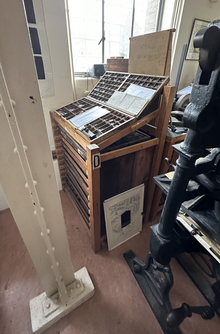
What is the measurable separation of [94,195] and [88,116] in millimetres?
598

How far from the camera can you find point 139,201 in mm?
1525

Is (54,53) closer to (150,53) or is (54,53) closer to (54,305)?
(150,53)

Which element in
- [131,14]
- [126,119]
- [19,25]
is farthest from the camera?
[131,14]

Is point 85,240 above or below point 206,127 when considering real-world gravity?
below

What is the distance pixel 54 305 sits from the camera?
111cm

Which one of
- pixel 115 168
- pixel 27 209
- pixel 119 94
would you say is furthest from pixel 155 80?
pixel 27 209

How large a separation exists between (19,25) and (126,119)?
0.75m

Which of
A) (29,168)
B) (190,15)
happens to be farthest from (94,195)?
(190,15)

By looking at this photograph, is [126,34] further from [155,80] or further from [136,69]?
[155,80]

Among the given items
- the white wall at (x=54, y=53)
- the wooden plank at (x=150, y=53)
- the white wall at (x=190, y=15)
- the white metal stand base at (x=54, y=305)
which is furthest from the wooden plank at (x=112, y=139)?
the white wall at (x=190, y=15)

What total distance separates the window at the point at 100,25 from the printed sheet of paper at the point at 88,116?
1430 mm

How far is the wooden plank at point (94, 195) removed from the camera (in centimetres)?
97

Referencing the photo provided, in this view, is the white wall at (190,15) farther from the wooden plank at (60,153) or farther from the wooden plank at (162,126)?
the wooden plank at (60,153)

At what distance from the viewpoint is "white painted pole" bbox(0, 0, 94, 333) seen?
47 centimetres
